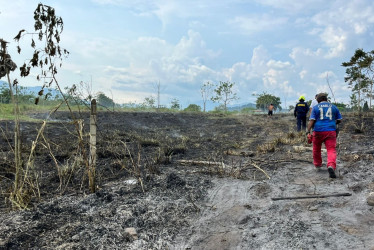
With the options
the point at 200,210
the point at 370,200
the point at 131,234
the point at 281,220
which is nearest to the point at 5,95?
the point at 200,210

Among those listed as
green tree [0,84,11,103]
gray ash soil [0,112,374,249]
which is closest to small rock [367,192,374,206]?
gray ash soil [0,112,374,249]

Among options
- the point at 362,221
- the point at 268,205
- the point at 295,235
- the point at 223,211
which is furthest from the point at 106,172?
the point at 362,221

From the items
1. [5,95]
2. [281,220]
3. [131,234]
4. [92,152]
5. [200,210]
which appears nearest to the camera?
[131,234]

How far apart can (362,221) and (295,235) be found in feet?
3.00

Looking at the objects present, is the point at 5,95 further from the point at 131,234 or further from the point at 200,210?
the point at 131,234

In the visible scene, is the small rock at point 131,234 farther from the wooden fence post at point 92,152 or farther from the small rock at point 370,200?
the small rock at point 370,200

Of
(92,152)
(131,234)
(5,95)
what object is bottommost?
(131,234)

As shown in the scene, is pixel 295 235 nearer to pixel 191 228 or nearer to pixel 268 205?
pixel 268 205

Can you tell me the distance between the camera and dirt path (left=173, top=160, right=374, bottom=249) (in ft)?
10.9

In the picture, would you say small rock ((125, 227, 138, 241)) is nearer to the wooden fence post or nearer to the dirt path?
the dirt path

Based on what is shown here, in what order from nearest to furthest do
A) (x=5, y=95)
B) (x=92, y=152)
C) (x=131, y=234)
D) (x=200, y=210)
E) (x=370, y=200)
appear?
1. (x=131, y=234)
2. (x=370, y=200)
3. (x=200, y=210)
4. (x=92, y=152)
5. (x=5, y=95)

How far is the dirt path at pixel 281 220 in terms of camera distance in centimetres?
331

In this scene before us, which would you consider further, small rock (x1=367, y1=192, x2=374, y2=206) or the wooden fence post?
the wooden fence post

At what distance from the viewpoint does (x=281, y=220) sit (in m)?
3.83
